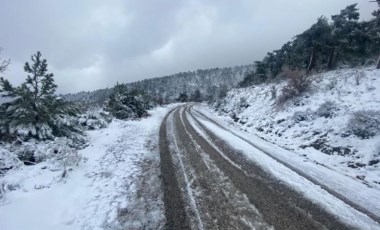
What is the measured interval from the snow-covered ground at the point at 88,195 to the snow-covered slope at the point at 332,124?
249 inches

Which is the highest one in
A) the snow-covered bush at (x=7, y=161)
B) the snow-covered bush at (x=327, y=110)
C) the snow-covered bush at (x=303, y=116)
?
the snow-covered bush at (x=327, y=110)

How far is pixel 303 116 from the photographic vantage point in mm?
14039

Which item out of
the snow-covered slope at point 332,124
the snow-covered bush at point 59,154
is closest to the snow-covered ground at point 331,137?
the snow-covered slope at point 332,124

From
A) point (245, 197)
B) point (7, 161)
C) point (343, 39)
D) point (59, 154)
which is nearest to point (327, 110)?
point (245, 197)

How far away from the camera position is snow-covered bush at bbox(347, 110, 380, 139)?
971 cm

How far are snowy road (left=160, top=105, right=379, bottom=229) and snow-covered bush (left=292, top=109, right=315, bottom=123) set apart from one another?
5286 mm

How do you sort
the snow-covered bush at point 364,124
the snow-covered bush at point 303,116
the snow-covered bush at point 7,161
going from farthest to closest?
the snow-covered bush at point 303,116 → the snow-covered bush at point 364,124 → the snow-covered bush at point 7,161

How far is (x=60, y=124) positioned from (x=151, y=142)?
15.0 ft

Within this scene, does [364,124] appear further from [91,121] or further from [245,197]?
[91,121]

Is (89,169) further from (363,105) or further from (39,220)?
(363,105)

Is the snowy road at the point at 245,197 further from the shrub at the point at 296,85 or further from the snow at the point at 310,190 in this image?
the shrub at the point at 296,85

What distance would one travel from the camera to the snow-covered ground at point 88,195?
5.40m

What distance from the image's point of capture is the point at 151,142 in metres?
13.1

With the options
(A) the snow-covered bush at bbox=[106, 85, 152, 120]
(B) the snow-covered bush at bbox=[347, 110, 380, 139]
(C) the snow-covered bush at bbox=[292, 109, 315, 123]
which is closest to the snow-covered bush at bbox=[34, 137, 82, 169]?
(B) the snow-covered bush at bbox=[347, 110, 380, 139]
